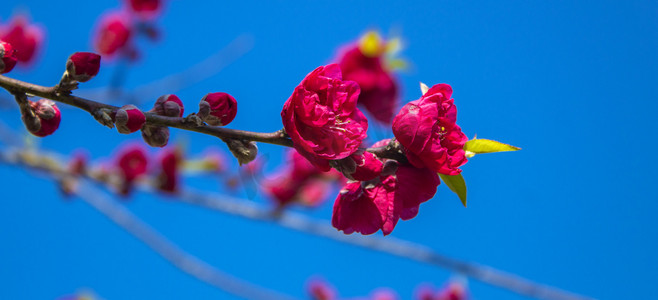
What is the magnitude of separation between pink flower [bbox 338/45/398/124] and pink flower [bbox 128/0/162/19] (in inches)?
49.9

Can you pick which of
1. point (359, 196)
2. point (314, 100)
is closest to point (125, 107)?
point (314, 100)

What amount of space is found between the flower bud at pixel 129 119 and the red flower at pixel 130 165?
77.9 inches

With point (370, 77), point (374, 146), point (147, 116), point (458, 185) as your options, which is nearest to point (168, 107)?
point (147, 116)

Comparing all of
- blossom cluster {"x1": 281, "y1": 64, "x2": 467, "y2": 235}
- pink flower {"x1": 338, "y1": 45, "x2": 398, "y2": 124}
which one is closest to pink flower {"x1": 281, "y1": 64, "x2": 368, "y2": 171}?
blossom cluster {"x1": 281, "y1": 64, "x2": 467, "y2": 235}

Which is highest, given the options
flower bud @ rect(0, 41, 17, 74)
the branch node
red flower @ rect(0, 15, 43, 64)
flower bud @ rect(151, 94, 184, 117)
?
red flower @ rect(0, 15, 43, 64)

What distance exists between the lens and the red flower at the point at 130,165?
2600 mm

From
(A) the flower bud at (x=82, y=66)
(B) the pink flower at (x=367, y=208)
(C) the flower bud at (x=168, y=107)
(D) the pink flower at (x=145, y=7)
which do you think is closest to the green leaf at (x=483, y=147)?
(B) the pink flower at (x=367, y=208)

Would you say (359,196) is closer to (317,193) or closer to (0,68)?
(0,68)

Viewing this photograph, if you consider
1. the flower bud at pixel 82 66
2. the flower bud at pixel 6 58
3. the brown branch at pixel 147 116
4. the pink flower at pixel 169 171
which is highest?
the pink flower at pixel 169 171

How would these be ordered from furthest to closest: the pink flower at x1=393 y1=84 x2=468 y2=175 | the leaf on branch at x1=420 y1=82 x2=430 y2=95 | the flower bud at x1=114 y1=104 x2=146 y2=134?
the leaf on branch at x1=420 y1=82 x2=430 y2=95 < the pink flower at x1=393 y1=84 x2=468 y2=175 < the flower bud at x1=114 y1=104 x2=146 y2=134

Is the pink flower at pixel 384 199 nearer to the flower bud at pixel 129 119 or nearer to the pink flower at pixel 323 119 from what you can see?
the pink flower at pixel 323 119

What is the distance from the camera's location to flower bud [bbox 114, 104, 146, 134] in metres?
0.73

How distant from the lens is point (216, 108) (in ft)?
2.62

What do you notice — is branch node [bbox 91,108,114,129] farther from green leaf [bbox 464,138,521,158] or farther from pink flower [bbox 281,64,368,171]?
green leaf [bbox 464,138,521,158]
